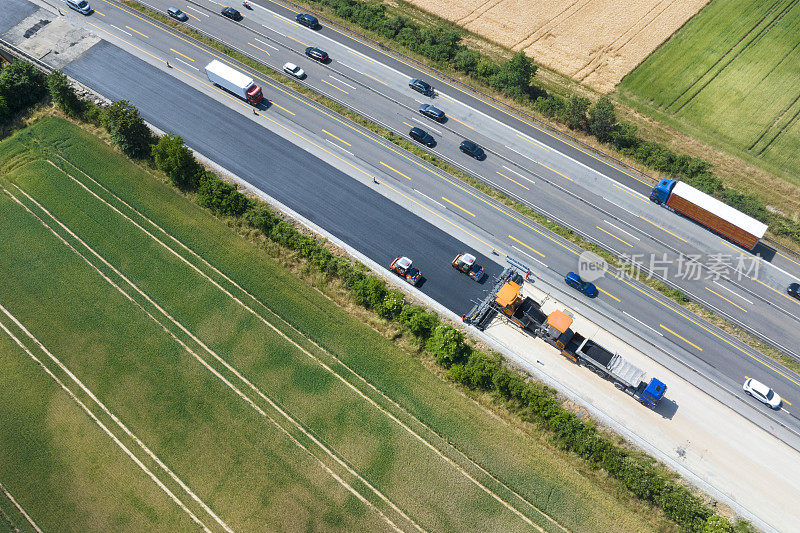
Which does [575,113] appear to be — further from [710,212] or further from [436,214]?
[436,214]

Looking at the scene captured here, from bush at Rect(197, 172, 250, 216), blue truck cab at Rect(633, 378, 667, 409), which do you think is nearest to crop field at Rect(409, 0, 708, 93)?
blue truck cab at Rect(633, 378, 667, 409)

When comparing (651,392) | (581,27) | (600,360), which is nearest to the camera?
(651,392)

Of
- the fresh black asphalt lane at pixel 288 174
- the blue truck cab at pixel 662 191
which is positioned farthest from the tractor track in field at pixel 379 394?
the blue truck cab at pixel 662 191

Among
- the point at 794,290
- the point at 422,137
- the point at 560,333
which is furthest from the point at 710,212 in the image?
the point at 422,137

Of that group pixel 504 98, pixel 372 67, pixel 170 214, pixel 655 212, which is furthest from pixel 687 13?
pixel 170 214

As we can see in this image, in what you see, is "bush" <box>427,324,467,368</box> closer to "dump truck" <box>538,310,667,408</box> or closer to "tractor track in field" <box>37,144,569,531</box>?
"tractor track in field" <box>37,144,569,531</box>

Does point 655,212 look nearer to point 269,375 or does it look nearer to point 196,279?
point 269,375

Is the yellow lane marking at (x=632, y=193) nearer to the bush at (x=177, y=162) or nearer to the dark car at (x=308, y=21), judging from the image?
the bush at (x=177, y=162)
